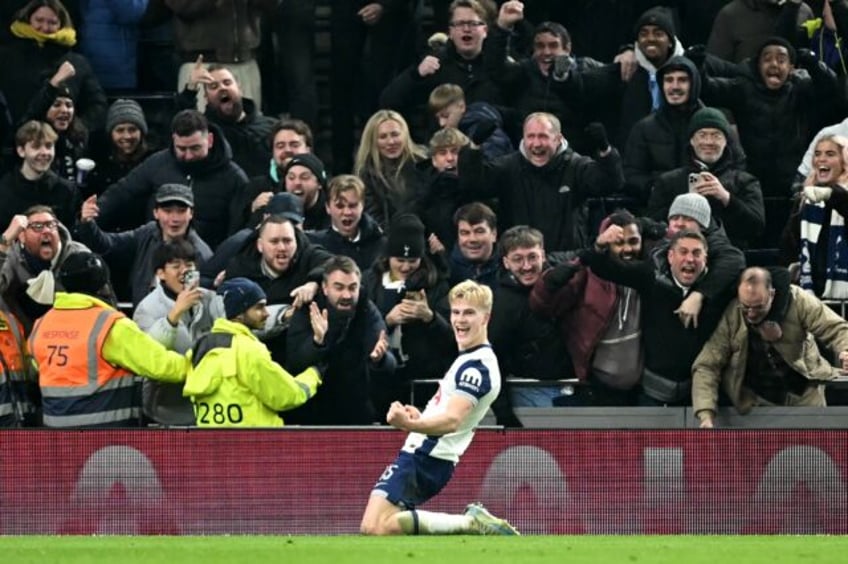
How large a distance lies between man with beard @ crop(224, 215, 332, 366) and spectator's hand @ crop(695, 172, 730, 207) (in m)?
2.86

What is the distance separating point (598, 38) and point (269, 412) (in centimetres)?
656

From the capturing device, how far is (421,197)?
1683 cm

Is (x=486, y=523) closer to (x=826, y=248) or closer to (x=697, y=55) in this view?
(x=826, y=248)

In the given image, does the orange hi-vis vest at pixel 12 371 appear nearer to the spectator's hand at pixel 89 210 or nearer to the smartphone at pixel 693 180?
the spectator's hand at pixel 89 210

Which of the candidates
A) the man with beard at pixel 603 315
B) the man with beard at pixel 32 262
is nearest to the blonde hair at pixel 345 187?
the man with beard at pixel 603 315

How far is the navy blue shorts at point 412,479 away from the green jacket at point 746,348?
2.55 metres

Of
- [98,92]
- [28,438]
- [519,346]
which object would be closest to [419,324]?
[519,346]

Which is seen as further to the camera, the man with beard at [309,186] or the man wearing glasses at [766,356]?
the man with beard at [309,186]

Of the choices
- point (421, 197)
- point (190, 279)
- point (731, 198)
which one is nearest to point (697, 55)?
point (731, 198)

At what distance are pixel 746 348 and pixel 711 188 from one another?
5.29 feet

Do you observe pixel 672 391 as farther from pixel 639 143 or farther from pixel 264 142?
pixel 264 142

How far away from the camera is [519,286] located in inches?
613

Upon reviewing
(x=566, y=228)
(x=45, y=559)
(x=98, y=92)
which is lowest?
(x=45, y=559)

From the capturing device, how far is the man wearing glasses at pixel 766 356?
1480 cm
